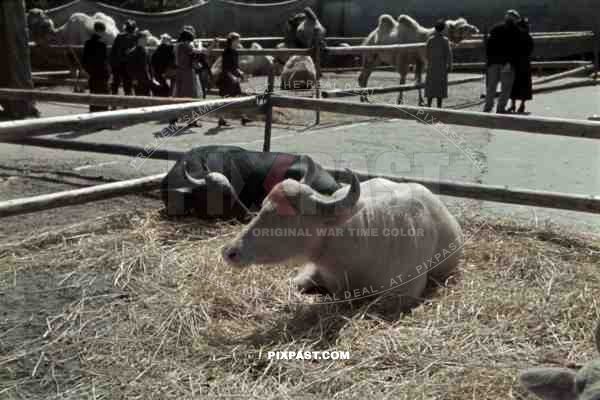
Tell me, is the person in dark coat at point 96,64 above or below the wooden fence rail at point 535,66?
above

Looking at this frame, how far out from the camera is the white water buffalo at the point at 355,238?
4117 mm

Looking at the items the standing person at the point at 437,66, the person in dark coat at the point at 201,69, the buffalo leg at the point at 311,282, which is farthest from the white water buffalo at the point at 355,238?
the standing person at the point at 437,66

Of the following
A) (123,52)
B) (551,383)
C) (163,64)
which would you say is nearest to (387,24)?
(163,64)

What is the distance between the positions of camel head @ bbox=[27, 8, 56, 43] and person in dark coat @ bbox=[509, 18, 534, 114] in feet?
38.7

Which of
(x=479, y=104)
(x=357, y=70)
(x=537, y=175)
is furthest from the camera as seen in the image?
(x=357, y=70)

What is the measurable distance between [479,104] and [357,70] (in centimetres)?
702

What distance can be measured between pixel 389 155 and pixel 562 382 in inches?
267

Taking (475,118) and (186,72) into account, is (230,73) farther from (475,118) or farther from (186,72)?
(475,118)

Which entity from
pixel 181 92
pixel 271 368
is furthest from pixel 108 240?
pixel 181 92

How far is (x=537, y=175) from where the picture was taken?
8.29 meters

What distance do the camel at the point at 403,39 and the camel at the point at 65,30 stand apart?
21.9 ft

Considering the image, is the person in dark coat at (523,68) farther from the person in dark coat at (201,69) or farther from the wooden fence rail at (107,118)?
the wooden fence rail at (107,118)

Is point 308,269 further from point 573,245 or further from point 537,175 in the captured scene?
point 537,175

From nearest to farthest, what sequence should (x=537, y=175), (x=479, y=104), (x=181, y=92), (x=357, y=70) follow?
(x=537, y=175), (x=181, y=92), (x=479, y=104), (x=357, y=70)
